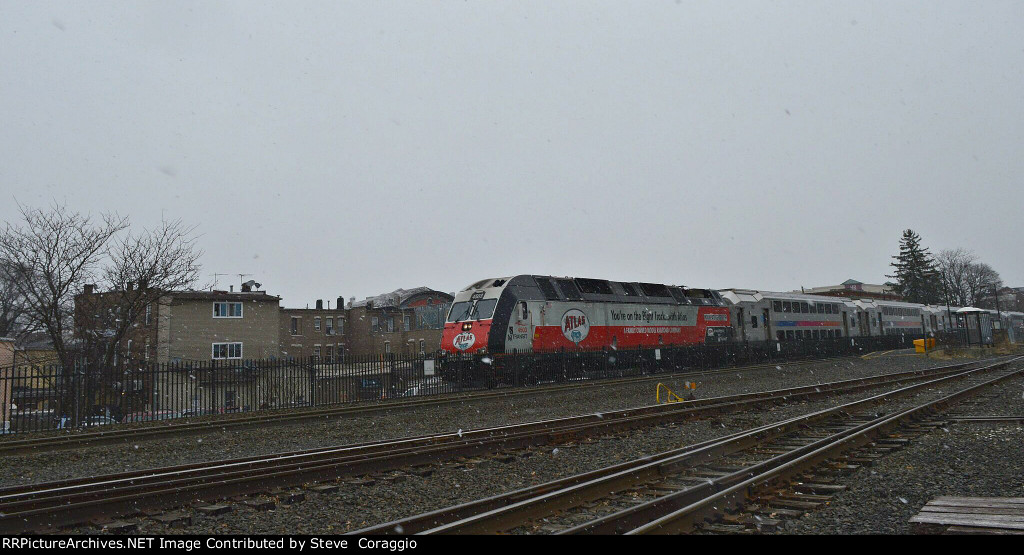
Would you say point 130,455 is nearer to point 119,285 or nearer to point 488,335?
point 488,335

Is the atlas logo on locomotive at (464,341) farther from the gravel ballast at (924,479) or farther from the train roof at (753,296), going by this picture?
the train roof at (753,296)

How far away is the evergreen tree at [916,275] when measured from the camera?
76.4 metres

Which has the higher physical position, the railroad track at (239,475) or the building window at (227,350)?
the building window at (227,350)

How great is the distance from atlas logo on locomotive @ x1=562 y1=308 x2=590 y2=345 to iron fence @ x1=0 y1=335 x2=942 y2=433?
64 centimetres

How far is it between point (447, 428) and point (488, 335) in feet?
29.6

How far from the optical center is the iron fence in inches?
624

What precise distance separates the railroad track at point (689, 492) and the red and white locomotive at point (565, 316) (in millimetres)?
12583

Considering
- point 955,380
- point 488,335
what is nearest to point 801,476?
point 488,335

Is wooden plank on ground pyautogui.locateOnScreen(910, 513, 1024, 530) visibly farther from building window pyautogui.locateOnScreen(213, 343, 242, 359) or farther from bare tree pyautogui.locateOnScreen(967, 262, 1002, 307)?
bare tree pyautogui.locateOnScreen(967, 262, 1002, 307)

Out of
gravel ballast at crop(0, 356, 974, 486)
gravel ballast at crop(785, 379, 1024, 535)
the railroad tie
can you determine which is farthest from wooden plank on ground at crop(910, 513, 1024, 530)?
gravel ballast at crop(0, 356, 974, 486)

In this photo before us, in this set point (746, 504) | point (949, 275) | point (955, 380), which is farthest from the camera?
point (949, 275)

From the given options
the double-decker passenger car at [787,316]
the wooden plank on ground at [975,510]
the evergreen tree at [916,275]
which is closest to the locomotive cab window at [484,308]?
the wooden plank on ground at [975,510]

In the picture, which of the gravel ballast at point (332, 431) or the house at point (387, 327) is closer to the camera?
the gravel ballast at point (332, 431)
